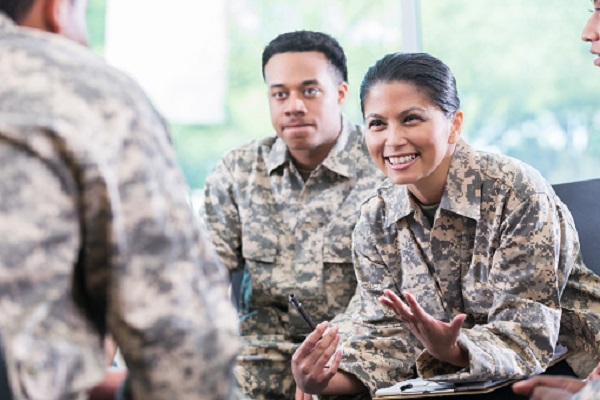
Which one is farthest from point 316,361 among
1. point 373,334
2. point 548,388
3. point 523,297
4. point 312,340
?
point 548,388

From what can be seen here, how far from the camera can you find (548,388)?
1.46m

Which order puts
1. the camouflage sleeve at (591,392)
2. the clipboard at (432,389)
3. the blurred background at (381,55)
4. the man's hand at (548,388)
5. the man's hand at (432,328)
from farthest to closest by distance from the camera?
the blurred background at (381,55), the clipboard at (432,389), the man's hand at (432,328), the man's hand at (548,388), the camouflage sleeve at (591,392)

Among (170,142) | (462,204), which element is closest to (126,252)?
(170,142)

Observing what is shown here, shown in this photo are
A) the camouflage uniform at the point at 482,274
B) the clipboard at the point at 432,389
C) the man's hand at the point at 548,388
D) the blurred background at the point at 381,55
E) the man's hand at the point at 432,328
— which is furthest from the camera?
the blurred background at the point at 381,55

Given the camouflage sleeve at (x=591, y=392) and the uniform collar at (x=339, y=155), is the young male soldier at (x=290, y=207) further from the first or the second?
the camouflage sleeve at (x=591, y=392)

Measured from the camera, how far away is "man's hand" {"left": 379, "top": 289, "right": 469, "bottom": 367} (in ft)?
6.27

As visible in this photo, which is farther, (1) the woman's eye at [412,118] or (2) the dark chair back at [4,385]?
(1) the woman's eye at [412,118]

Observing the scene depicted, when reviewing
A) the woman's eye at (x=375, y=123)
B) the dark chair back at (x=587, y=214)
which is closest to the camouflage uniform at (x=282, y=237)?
the woman's eye at (x=375, y=123)

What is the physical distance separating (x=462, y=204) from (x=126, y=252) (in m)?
1.43

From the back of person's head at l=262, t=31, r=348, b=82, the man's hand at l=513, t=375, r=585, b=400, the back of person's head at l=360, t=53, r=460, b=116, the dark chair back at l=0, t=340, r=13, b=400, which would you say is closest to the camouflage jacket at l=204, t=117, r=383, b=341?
the back of person's head at l=262, t=31, r=348, b=82

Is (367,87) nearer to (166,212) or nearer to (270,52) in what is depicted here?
(270,52)

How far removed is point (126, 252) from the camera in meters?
1.04

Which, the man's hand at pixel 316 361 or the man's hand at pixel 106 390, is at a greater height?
the man's hand at pixel 106 390

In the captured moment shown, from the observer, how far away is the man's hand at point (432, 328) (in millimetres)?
1910
